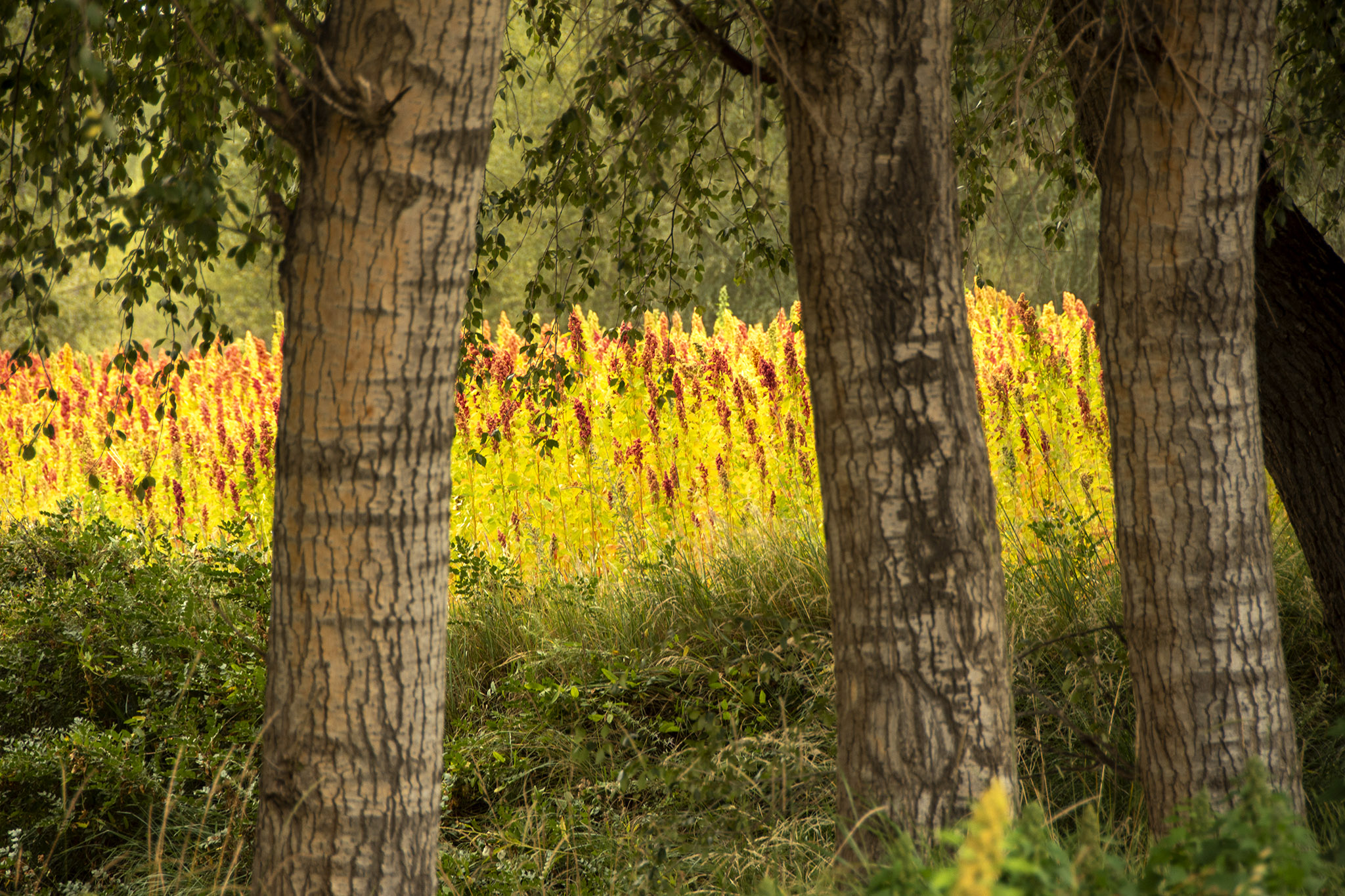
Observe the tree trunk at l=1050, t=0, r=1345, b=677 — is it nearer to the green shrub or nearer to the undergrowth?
the undergrowth

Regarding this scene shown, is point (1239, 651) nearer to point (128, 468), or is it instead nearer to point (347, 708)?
point (347, 708)

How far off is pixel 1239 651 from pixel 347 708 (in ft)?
6.51

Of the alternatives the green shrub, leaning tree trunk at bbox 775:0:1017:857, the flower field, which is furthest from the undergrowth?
the flower field

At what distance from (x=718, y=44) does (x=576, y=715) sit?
2.37 meters

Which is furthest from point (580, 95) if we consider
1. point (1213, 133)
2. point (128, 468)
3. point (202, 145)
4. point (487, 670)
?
point (128, 468)

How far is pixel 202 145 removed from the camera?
2.26 meters

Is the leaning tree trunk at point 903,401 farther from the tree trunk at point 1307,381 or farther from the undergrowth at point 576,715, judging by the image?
the tree trunk at point 1307,381

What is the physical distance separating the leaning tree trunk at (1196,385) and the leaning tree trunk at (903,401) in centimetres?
52

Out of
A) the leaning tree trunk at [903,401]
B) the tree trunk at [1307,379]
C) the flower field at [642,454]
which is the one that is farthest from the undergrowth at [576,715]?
the tree trunk at [1307,379]

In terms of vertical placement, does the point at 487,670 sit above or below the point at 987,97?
below

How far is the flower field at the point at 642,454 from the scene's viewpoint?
481 centimetres

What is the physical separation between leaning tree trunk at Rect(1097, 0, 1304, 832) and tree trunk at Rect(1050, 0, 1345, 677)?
0.80 m

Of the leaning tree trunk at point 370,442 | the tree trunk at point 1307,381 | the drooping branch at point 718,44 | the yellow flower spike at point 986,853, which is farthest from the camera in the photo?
the tree trunk at point 1307,381

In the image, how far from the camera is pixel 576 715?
11.7ft
